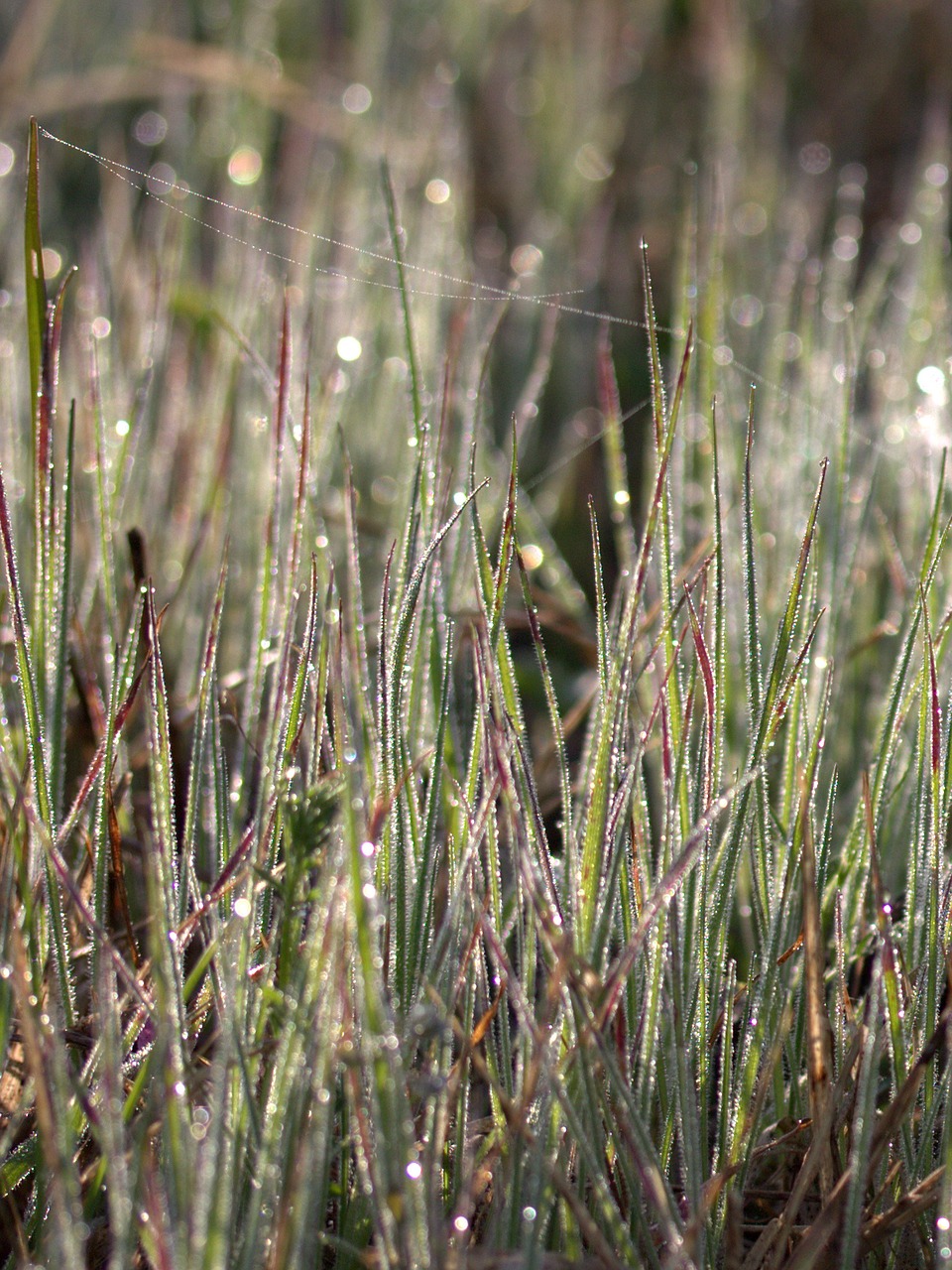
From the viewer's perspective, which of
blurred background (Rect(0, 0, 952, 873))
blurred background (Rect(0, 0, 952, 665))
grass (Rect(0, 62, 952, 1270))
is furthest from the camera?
blurred background (Rect(0, 0, 952, 665))

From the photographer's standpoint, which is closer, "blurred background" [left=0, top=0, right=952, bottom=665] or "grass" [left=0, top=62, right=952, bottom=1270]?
"grass" [left=0, top=62, right=952, bottom=1270]

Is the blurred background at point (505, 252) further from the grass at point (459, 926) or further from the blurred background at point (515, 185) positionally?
the grass at point (459, 926)

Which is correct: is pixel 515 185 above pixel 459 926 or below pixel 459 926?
above

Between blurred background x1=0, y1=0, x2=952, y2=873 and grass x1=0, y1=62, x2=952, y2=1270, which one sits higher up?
blurred background x1=0, y1=0, x2=952, y2=873

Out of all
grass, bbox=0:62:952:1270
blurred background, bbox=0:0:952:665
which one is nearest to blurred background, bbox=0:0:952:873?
blurred background, bbox=0:0:952:665

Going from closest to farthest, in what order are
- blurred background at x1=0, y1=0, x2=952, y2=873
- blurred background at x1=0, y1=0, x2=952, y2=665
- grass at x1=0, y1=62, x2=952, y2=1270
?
grass at x1=0, y1=62, x2=952, y2=1270 < blurred background at x1=0, y1=0, x2=952, y2=873 < blurred background at x1=0, y1=0, x2=952, y2=665

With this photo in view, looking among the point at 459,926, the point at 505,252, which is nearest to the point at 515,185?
the point at 505,252

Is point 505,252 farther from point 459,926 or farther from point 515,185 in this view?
point 459,926

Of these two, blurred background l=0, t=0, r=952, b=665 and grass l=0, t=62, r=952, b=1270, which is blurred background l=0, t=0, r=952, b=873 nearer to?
blurred background l=0, t=0, r=952, b=665

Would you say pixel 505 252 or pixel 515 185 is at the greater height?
pixel 515 185

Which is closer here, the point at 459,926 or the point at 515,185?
the point at 459,926

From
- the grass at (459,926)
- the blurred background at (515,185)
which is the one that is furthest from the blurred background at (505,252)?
the grass at (459,926)

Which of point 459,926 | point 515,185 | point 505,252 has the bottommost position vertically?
point 459,926
